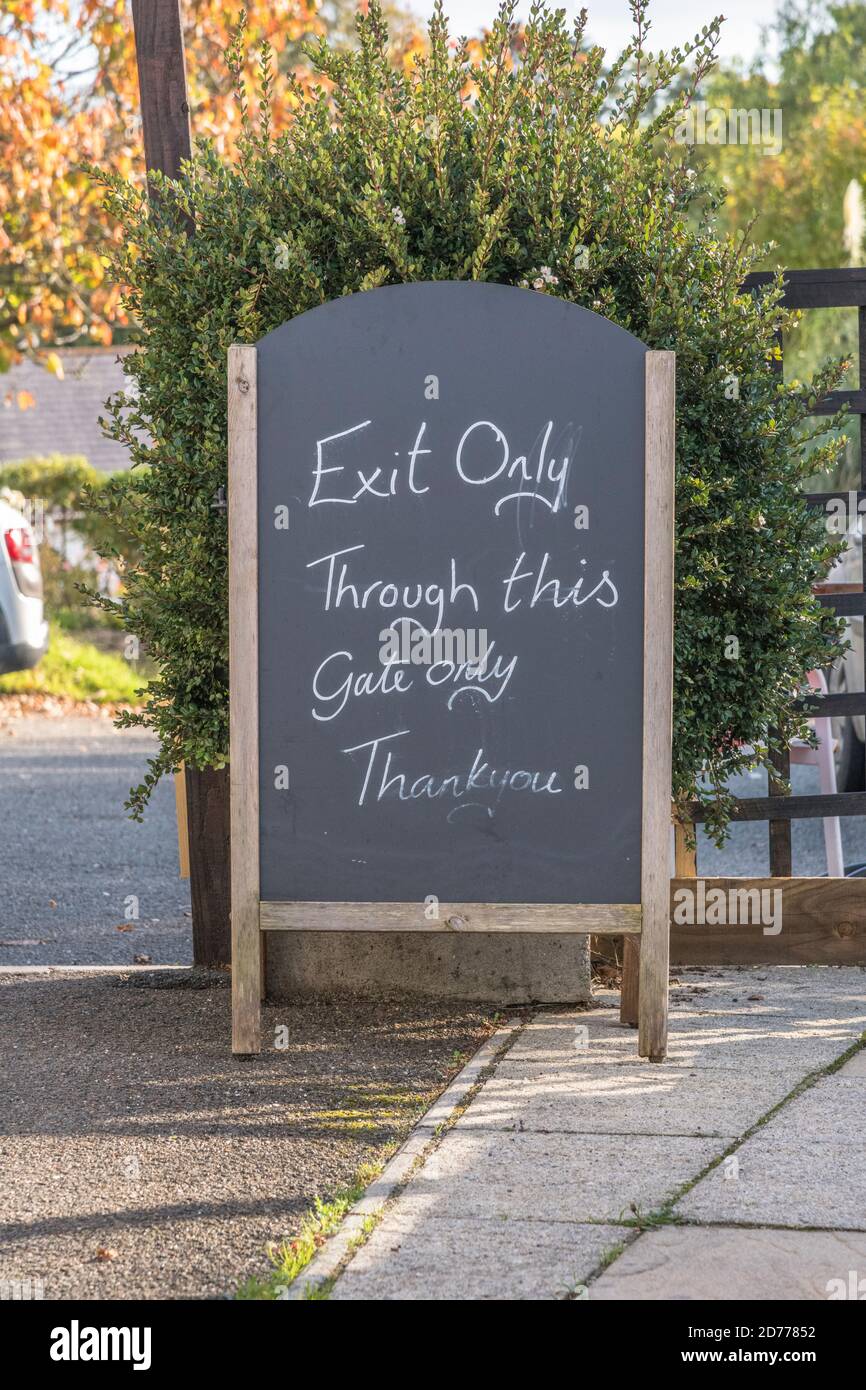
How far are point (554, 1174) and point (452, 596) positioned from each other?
156 centimetres

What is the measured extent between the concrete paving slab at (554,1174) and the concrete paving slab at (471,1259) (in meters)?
0.07

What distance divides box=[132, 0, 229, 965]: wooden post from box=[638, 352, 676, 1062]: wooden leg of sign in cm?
167

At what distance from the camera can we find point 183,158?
5.13 m

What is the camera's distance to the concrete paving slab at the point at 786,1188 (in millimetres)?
3146

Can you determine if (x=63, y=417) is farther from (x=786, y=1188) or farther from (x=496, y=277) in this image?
(x=786, y=1188)

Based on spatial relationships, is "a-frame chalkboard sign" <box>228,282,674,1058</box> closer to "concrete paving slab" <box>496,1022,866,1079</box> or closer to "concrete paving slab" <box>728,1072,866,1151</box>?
"concrete paving slab" <box>496,1022,866,1079</box>

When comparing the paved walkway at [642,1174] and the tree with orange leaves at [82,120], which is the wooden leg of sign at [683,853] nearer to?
the paved walkway at [642,1174]

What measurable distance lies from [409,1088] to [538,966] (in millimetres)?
922

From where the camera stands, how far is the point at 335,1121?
379 cm

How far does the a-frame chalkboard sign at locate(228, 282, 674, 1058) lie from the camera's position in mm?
4137

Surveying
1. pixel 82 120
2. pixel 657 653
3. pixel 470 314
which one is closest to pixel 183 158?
pixel 470 314
